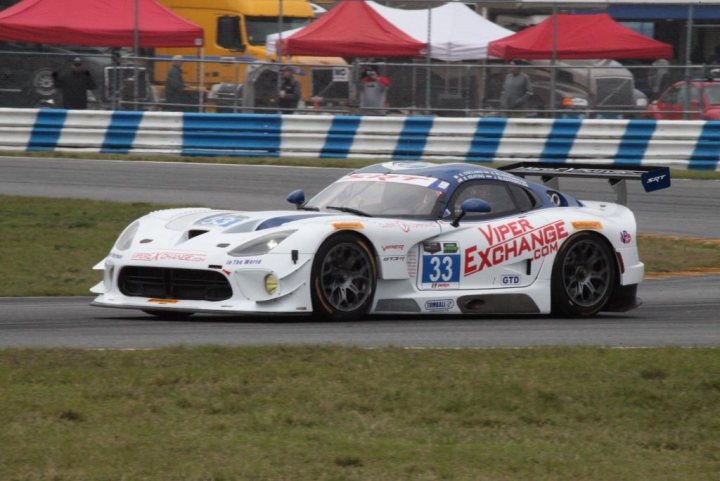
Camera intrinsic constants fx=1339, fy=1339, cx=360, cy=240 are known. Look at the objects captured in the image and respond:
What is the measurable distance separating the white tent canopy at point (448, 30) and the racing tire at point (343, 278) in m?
16.2

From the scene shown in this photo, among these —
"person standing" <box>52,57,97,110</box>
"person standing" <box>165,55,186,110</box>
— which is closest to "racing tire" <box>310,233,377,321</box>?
"person standing" <box>165,55,186,110</box>

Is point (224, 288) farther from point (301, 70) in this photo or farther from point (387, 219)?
point (301, 70)

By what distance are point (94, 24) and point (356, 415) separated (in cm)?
1895

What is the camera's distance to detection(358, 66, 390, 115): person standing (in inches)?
893

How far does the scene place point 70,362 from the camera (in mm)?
7520

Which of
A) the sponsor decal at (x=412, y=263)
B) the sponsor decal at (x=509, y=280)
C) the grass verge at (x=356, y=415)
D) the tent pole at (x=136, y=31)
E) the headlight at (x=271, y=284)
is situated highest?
the tent pole at (x=136, y=31)

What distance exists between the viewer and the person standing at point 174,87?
76.1 ft

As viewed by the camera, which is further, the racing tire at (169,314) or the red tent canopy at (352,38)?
the red tent canopy at (352,38)

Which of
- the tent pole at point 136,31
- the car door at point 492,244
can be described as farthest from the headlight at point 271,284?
the tent pole at point 136,31

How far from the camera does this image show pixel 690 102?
73.1 feet

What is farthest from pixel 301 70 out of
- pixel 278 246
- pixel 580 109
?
pixel 278 246

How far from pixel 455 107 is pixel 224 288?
14.0 m

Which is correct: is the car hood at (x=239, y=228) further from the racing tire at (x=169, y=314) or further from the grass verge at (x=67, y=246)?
the grass verge at (x=67, y=246)

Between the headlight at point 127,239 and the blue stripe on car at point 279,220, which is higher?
the blue stripe on car at point 279,220
